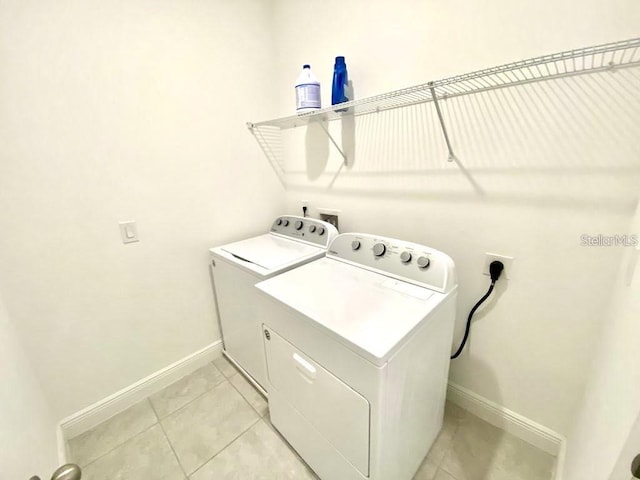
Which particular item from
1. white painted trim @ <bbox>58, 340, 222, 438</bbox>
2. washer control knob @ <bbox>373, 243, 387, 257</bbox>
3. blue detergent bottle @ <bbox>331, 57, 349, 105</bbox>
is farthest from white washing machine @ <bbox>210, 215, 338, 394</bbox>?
blue detergent bottle @ <bbox>331, 57, 349, 105</bbox>

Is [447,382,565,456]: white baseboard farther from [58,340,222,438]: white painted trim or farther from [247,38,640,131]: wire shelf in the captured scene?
[58,340,222,438]: white painted trim

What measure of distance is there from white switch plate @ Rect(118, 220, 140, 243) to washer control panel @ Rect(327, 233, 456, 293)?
1.11 metres

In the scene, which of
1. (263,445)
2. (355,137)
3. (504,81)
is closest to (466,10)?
(504,81)

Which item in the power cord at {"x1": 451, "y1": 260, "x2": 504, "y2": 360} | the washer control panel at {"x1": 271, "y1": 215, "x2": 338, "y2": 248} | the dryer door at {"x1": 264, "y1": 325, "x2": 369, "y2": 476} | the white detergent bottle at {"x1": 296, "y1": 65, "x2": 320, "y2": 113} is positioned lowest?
the dryer door at {"x1": 264, "y1": 325, "x2": 369, "y2": 476}

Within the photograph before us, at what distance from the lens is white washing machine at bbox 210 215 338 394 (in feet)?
4.68

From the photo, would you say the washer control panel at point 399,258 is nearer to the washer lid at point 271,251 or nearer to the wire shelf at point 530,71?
the washer lid at point 271,251

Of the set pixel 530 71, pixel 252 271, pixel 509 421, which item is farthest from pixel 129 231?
pixel 509 421

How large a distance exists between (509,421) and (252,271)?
1.55 metres

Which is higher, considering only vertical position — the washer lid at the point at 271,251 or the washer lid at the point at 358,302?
the washer lid at the point at 271,251

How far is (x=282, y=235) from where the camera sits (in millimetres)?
1945

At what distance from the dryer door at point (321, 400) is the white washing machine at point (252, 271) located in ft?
0.78

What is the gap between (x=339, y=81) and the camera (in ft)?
4.62

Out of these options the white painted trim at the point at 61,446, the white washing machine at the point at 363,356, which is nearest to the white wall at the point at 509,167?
the white washing machine at the point at 363,356

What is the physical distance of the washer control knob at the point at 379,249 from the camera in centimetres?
128
